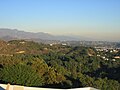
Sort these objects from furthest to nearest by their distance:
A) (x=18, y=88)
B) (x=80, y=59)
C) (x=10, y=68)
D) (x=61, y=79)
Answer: (x=80, y=59), (x=61, y=79), (x=10, y=68), (x=18, y=88)

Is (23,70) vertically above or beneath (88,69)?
above

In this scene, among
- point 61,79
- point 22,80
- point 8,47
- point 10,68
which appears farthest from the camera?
point 8,47

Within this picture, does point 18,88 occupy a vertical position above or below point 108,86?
above

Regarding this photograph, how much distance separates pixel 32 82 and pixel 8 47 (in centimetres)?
6196

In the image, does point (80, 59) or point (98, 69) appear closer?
point (98, 69)

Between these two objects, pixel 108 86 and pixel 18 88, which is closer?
pixel 18 88

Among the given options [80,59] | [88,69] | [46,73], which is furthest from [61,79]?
[80,59]

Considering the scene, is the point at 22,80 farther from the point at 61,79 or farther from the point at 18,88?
the point at 18,88

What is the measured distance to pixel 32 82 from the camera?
27234 millimetres

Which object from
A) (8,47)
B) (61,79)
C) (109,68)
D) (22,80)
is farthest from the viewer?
(8,47)

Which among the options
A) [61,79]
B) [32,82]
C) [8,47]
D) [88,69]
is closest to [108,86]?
[61,79]

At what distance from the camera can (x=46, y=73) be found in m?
33.3

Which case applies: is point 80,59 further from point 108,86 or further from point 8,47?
point 108,86

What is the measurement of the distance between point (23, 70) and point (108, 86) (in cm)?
862
